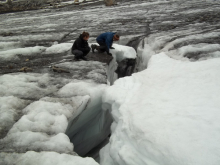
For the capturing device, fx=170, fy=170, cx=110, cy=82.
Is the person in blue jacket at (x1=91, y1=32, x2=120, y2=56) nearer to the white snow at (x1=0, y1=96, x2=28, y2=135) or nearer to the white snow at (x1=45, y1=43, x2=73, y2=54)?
the white snow at (x1=45, y1=43, x2=73, y2=54)

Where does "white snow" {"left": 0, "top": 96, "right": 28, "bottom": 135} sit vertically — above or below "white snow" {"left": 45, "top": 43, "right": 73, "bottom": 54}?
below

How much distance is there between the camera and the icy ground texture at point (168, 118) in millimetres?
1420

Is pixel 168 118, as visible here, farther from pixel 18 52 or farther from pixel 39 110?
pixel 18 52

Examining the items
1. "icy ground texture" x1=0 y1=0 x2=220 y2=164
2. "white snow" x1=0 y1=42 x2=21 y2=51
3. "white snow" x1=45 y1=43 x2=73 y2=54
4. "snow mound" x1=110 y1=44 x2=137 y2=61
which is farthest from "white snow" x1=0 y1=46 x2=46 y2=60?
"snow mound" x1=110 y1=44 x2=137 y2=61

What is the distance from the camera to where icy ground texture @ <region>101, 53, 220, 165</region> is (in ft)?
4.66

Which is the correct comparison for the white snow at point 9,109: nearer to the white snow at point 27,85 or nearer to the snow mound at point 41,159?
the white snow at point 27,85

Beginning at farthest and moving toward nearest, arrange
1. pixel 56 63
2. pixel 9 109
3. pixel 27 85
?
1. pixel 56 63
2. pixel 27 85
3. pixel 9 109

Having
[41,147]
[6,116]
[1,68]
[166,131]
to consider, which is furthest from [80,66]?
[166,131]

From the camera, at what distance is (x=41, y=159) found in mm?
1492

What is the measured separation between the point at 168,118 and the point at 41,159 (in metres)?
1.27

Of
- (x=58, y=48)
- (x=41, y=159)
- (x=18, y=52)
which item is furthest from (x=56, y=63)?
(x=41, y=159)

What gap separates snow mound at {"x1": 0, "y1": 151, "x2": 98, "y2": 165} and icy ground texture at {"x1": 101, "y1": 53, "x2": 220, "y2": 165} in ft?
1.39

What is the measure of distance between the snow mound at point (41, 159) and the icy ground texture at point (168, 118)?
0.43 metres

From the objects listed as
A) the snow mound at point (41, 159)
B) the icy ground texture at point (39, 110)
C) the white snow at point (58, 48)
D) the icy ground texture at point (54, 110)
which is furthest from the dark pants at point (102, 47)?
the snow mound at point (41, 159)
